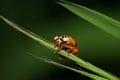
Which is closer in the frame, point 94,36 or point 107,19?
point 107,19

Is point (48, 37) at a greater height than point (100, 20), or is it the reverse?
point (48, 37)

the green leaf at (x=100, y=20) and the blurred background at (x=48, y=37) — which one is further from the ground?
the blurred background at (x=48, y=37)

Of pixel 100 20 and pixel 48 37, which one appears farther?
pixel 48 37

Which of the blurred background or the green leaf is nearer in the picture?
the green leaf

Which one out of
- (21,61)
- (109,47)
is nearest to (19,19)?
(21,61)

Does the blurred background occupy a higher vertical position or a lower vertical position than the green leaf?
higher

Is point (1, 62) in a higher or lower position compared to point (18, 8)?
lower

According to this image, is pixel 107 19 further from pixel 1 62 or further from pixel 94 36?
pixel 1 62

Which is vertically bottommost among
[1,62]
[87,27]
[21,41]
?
[1,62]
